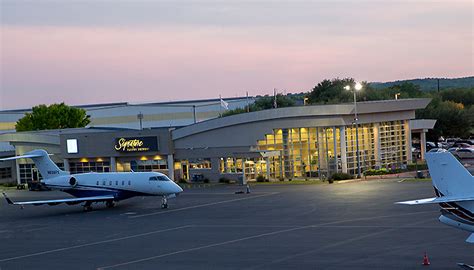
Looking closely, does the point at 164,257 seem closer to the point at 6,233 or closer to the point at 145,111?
the point at 6,233

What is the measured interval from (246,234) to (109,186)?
66.1 ft

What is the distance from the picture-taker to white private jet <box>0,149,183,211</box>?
55906 millimetres

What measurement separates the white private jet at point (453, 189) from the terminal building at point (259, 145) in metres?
48.4

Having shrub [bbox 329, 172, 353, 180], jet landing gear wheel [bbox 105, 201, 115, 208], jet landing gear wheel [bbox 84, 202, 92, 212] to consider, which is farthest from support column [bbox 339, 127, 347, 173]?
jet landing gear wheel [bbox 84, 202, 92, 212]

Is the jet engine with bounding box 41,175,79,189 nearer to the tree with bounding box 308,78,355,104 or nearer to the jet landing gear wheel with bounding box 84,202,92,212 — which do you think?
the jet landing gear wheel with bounding box 84,202,92,212

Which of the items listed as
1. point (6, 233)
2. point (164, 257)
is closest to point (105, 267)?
point (164, 257)

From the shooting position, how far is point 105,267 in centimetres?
3269

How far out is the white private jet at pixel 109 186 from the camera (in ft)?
183

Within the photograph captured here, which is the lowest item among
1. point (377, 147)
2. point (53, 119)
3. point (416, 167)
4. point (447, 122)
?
point (416, 167)

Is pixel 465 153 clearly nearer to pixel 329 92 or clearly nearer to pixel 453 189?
pixel 329 92

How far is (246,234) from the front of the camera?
40.2 meters
